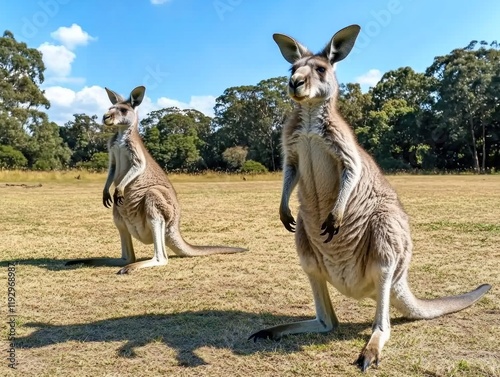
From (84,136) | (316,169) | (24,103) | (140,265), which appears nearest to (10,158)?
(24,103)

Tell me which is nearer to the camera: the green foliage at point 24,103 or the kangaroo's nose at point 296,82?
the kangaroo's nose at point 296,82

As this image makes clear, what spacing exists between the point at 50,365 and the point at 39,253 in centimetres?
385

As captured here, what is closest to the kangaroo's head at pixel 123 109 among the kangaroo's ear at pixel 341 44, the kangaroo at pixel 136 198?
the kangaroo at pixel 136 198

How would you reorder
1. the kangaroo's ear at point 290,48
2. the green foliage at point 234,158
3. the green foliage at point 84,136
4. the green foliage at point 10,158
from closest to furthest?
the kangaroo's ear at point 290,48
the green foliage at point 10,158
the green foliage at point 234,158
the green foliage at point 84,136

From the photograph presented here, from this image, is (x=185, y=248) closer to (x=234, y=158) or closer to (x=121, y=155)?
(x=121, y=155)

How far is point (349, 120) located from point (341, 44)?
29531mm

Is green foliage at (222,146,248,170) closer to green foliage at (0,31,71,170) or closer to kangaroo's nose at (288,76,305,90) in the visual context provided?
green foliage at (0,31,71,170)

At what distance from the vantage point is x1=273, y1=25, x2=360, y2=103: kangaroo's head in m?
2.86

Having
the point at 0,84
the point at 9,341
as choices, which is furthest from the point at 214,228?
the point at 0,84

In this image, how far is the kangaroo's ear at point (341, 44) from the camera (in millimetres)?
3096

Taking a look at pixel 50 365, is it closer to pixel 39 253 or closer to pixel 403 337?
pixel 403 337

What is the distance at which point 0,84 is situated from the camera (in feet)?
Result: 111

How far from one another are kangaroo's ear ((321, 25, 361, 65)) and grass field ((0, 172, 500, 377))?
1.80 m

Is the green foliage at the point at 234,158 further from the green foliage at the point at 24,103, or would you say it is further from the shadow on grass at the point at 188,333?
the shadow on grass at the point at 188,333
